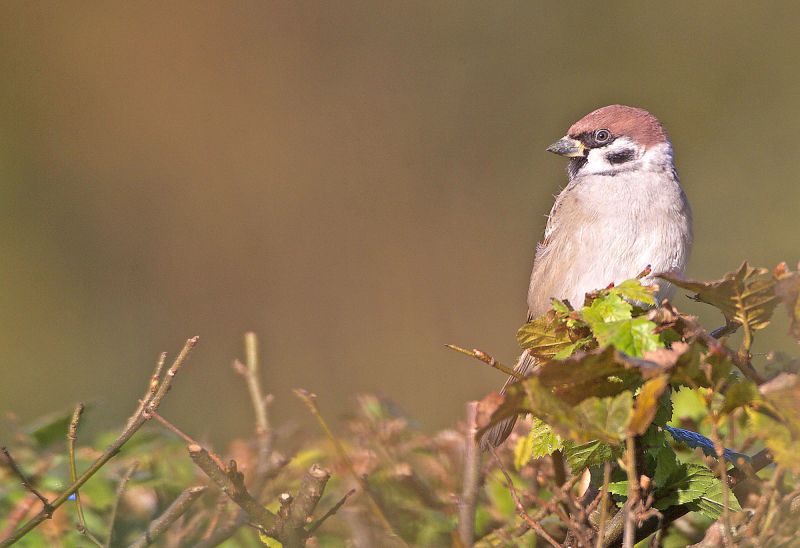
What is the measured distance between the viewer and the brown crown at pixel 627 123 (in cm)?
263

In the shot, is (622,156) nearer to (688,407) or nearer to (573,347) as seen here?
(688,407)

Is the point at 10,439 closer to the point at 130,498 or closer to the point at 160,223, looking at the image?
the point at 130,498

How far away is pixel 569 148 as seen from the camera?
2.71 metres

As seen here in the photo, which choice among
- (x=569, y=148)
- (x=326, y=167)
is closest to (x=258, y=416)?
(x=569, y=148)

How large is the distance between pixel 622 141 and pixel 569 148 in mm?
137

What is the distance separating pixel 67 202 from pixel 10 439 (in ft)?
12.3

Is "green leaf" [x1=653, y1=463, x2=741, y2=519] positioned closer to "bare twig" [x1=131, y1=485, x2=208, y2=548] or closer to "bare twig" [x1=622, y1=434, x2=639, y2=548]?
"bare twig" [x1=622, y1=434, x2=639, y2=548]

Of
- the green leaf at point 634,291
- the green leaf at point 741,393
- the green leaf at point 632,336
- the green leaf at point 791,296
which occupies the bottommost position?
the green leaf at point 741,393

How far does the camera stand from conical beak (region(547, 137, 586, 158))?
270cm

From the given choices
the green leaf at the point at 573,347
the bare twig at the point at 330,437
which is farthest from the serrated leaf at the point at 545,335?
the bare twig at the point at 330,437

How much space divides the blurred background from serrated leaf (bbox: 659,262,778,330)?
3.03 metres

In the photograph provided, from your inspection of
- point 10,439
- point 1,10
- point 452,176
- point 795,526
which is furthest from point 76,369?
point 795,526

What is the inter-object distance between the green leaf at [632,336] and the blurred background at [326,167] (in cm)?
308

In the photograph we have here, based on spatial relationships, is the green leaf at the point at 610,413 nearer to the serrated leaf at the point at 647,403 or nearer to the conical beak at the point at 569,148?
the serrated leaf at the point at 647,403
